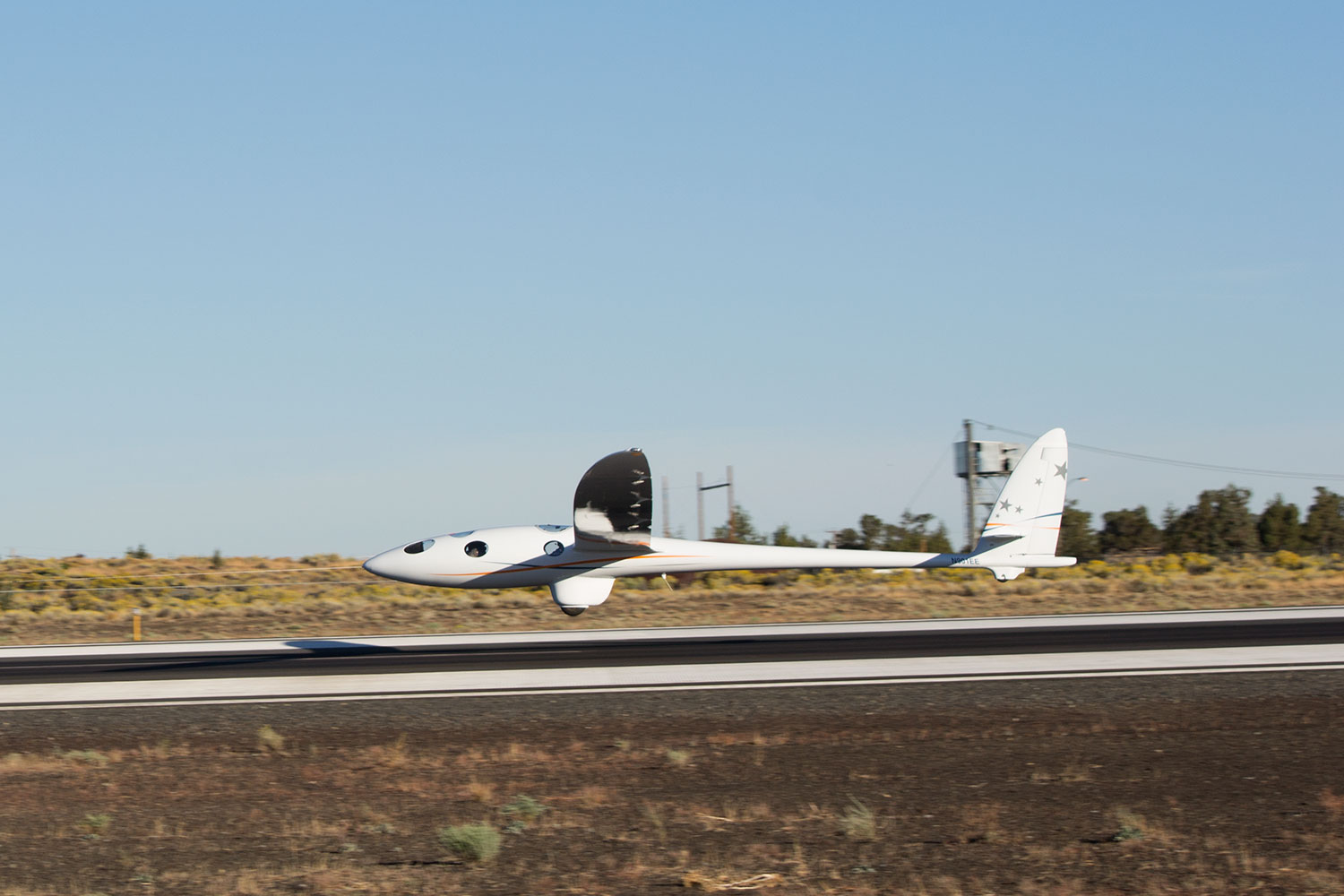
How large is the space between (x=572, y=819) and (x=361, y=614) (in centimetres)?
2867

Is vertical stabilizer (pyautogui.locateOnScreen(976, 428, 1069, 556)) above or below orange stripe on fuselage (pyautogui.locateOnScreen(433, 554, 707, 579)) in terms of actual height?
above

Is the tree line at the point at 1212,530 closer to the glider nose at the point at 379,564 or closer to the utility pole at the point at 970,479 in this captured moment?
the utility pole at the point at 970,479

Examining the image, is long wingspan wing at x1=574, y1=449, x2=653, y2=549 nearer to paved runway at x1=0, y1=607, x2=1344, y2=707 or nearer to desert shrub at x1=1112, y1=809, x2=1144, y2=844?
paved runway at x1=0, y1=607, x2=1344, y2=707

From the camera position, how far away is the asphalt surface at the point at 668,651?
23.5 meters

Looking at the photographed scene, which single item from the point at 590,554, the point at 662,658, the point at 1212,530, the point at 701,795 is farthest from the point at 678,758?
the point at 1212,530

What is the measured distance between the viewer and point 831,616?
3644 centimetres

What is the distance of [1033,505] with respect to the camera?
36906mm

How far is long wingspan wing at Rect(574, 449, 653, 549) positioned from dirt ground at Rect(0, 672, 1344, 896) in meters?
7.03

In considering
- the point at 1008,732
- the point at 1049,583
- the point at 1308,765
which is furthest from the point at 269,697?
the point at 1049,583

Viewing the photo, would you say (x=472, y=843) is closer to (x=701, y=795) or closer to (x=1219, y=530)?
(x=701, y=795)

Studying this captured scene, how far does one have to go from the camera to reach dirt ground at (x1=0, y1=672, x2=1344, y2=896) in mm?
9086

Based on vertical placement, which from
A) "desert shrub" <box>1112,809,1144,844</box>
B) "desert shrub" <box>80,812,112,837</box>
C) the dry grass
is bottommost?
"desert shrub" <box>1112,809,1144,844</box>

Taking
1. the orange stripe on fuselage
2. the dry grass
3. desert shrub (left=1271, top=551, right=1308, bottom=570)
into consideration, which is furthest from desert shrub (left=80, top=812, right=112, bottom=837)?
desert shrub (left=1271, top=551, right=1308, bottom=570)

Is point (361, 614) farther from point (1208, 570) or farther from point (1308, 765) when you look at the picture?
point (1208, 570)
